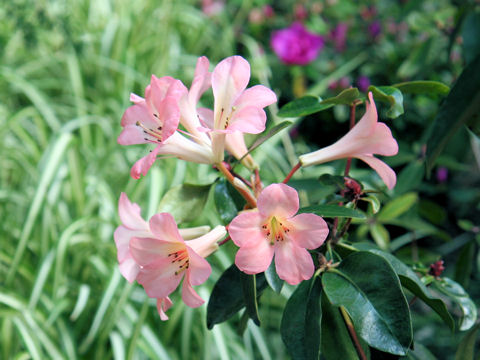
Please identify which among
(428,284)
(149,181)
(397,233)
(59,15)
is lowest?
(397,233)

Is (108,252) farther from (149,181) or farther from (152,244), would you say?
(152,244)

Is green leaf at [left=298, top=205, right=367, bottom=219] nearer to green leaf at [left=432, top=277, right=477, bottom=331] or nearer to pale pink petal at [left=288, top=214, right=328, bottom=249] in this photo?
pale pink petal at [left=288, top=214, right=328, bottom=249]

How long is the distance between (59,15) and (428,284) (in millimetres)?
1214

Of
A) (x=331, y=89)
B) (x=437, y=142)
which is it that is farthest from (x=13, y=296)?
(x=331, y=89)

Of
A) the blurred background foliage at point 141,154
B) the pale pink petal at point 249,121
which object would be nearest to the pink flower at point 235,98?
the pale pink petal at point 249,121

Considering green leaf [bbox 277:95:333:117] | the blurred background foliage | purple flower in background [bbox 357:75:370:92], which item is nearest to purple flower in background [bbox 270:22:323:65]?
A: the blurred background foliage

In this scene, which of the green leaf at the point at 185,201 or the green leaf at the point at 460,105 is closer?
the green leaf at the point at 460,105

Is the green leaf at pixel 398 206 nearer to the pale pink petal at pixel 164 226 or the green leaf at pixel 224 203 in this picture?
the green leaf at pixel 224 203

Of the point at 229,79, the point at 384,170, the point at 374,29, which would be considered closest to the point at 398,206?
the point at 384,170

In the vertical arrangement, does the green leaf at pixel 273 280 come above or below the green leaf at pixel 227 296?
above

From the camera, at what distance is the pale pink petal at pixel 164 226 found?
1.36 ft

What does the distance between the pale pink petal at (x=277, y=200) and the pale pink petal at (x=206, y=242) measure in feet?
0.26

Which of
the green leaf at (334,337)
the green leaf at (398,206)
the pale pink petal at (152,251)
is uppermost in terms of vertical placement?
the pale pink petal at (152,251)

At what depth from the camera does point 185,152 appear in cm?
48
